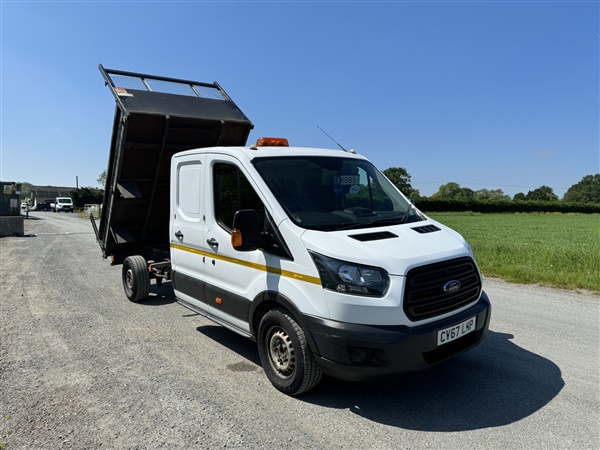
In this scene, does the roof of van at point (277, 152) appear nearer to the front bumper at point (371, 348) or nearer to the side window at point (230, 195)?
the side window at point (230, 195)

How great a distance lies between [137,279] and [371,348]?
4.94 metres

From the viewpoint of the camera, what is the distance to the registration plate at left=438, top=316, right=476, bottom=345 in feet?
11.2

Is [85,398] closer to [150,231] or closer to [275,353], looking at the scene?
[275,353]

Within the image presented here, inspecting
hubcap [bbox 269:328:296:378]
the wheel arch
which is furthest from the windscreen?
hubcap [bbox 269:328:296:378]

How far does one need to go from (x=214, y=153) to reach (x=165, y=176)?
2935 millimetres

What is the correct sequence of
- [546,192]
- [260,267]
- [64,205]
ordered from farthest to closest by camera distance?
[546,192]
[64,205]
[260,267]

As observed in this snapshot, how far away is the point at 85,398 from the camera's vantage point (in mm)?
3738

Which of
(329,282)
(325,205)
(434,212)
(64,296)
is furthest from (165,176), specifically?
(434,212)

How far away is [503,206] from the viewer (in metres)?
71.9

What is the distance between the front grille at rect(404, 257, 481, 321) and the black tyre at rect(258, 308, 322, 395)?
36.7 inches

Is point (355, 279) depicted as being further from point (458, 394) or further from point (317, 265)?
point (458, 394)

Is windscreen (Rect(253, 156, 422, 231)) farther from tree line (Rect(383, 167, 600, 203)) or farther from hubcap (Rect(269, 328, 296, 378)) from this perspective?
tree line (Rect(383, 167, 600, 203))

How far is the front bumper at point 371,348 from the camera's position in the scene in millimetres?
3198

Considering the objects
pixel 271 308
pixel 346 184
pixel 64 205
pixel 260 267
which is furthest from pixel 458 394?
pixel 64 205
